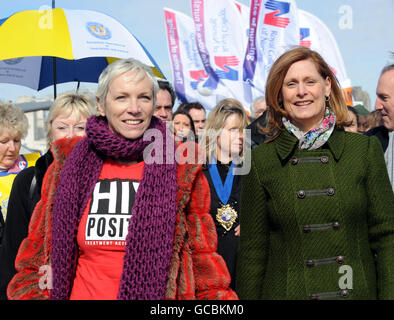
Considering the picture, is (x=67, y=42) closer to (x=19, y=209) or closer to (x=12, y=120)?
(x=12, y=120)

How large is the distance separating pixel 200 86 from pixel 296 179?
43.7 feet

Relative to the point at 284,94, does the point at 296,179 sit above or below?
below

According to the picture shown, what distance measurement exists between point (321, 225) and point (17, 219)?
185 centimetres

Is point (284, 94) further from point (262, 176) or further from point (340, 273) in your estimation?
point (340, 273)

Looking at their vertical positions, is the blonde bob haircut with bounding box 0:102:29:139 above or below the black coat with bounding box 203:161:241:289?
above

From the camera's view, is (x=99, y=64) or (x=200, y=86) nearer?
(x=99, y=64)

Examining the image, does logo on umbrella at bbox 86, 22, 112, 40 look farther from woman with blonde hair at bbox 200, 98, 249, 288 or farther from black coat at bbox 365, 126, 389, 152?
black coat at bbox 365, 126, 389, 152

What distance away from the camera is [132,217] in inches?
104

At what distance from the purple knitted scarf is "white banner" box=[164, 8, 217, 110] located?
488 inches

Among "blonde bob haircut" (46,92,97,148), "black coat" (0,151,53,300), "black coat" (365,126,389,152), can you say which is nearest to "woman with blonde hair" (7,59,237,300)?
"black coat" (0,151,53,300)

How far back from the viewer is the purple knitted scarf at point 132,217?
260cm

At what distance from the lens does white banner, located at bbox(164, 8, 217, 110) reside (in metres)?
15.9

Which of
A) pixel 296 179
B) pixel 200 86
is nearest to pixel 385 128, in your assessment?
pixel 296 179

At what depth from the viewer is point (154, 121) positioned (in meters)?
2.97
